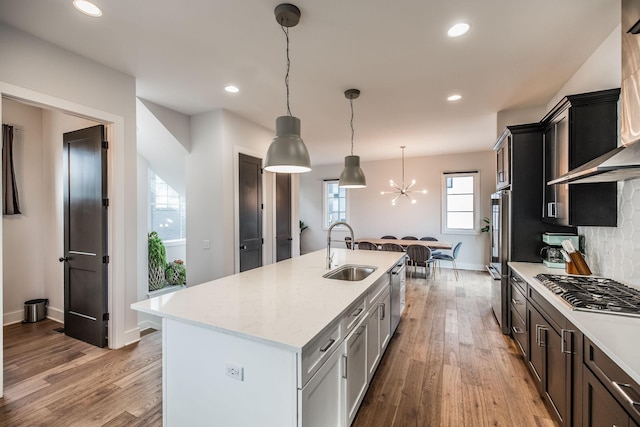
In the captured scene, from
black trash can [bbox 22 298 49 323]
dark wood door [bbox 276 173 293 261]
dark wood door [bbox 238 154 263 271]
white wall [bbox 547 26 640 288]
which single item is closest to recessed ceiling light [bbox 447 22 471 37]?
white wall [bbox 547 26 640 288]

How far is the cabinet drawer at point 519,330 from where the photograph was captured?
253 cm

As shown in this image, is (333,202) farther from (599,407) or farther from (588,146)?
(599,407)

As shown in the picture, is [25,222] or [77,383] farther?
[25,222]

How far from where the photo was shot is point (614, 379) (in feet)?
3.82

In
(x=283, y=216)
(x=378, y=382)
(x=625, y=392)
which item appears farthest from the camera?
(x=283, y=216)

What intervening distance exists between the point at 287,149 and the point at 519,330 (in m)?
2.78

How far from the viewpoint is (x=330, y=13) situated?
200 centimetres

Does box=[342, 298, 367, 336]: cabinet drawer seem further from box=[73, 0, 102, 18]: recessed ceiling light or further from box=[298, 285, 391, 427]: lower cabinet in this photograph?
box=[73, 0, 102, 18]: recessed ceiling light

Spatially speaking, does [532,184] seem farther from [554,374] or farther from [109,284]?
[109,284]

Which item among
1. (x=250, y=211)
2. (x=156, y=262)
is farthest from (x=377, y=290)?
(x=156, y=262)

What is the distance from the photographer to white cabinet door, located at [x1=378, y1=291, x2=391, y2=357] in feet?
8.30

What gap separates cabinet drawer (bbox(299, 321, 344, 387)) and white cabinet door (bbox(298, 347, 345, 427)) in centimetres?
3

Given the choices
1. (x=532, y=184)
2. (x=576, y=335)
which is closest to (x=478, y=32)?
(x=532, y=184)

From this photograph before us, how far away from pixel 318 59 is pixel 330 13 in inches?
24.5
